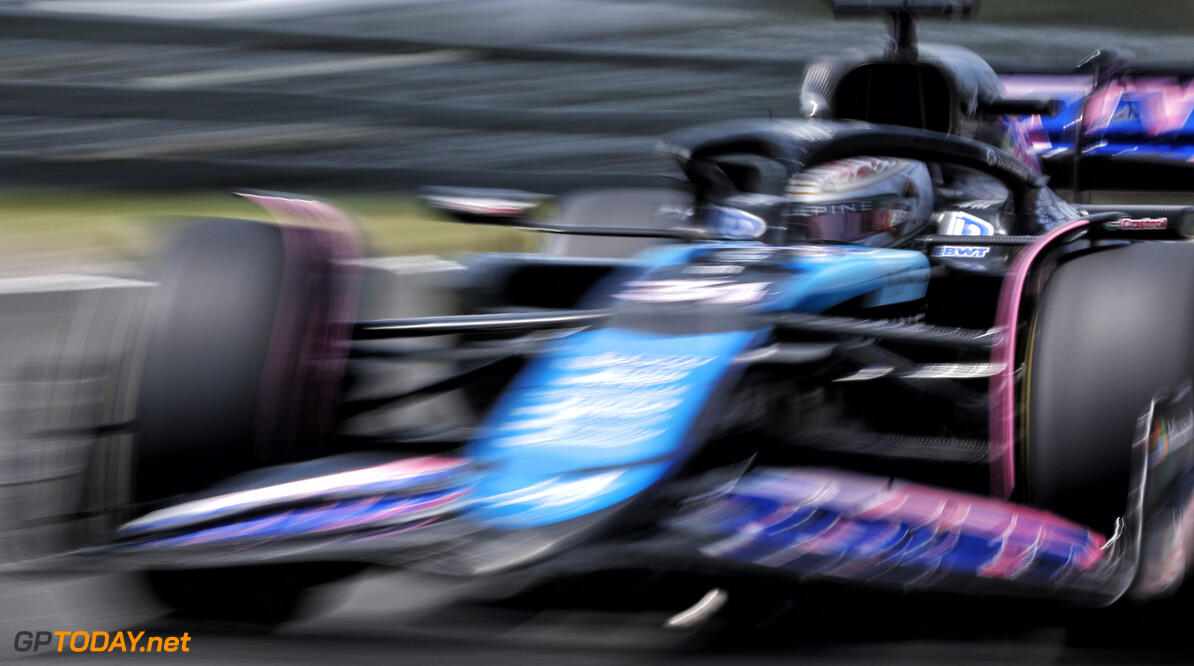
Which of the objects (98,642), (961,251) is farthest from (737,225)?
(98,642)

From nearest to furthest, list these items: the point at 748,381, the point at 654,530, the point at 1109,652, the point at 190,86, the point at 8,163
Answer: the point at 654,530
the point at 1109,652
the point at 748,381
the point at 8,163
the point at 190,86

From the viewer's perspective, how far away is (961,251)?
3309 mm

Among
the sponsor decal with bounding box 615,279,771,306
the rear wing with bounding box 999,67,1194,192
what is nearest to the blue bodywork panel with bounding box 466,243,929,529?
the sponsor decal with bounding box 615,279,771,306

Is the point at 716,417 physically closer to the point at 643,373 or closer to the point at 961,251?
the point at 643,373

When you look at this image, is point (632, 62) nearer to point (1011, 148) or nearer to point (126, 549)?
point (1011, 148)

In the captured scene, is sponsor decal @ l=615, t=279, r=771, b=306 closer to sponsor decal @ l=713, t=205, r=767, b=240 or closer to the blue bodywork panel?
the blue bodywork panel

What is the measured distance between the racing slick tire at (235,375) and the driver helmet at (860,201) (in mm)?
1137

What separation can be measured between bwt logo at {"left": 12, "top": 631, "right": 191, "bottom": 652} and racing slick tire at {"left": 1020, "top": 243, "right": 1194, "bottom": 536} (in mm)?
1515

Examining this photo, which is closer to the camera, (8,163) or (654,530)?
(654,530)

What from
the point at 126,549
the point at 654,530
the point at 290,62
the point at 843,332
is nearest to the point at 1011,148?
the point at 843,332

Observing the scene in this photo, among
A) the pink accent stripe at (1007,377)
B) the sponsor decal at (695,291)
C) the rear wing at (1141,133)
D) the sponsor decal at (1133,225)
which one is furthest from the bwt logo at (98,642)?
the rear wing at (1141,133)

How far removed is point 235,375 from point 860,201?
157 centimetres

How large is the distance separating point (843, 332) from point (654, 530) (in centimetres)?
63

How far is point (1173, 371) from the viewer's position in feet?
7.41
